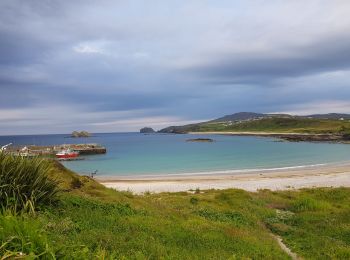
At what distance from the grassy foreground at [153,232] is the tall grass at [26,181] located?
0.39 meters

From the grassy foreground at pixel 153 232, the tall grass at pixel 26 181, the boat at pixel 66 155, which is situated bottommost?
the boat at pixel 66 155

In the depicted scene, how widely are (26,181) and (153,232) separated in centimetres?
384

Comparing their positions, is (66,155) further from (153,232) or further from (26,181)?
(153,232)

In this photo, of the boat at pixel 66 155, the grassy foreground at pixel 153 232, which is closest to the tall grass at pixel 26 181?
the grassy foreground at pixel 153 232

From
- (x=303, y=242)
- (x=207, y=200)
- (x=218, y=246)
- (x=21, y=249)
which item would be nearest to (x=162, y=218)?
(x=218, y=246)

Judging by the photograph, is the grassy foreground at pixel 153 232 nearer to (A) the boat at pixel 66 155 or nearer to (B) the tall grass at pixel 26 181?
(B) the tall grass at pixel 26 181

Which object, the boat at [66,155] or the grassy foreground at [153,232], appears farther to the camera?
the boat at [66,155]

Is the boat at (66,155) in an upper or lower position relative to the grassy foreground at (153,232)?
lower

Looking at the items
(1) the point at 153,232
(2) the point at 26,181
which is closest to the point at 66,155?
(2) the point at 26,181

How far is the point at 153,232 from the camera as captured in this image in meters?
11.0

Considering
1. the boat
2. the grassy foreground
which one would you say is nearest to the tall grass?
the grassy foreground

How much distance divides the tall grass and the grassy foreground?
39cm

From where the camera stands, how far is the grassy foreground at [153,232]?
5.82m

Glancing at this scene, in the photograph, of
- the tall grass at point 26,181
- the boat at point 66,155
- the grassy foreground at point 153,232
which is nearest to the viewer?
the grassy foreground at point 153,232
